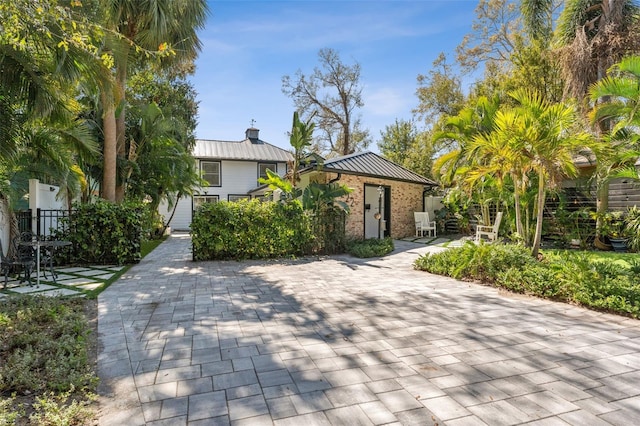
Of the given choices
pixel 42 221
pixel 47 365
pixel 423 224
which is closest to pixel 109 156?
pixel 42 221

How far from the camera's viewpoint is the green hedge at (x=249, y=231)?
869 cm

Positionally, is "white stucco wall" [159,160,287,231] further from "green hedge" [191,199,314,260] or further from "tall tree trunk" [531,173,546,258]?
"tall tree trunk" [531,173,546,258]

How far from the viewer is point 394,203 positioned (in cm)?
1392

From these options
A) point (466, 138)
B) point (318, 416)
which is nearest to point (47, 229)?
point (318, 416)

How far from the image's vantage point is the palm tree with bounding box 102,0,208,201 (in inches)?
348

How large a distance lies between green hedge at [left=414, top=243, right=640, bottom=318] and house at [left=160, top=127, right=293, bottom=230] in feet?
53.4

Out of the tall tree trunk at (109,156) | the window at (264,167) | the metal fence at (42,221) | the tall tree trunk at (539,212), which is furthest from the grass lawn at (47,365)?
the window at (264,167)

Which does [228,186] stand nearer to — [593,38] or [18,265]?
[18,265]

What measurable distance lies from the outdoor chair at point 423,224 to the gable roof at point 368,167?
56.5 inches

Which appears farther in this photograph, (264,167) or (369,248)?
(264,167)

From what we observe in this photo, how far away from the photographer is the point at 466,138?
10.0 meters

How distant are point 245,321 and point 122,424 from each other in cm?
202

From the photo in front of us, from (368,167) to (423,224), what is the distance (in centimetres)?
364

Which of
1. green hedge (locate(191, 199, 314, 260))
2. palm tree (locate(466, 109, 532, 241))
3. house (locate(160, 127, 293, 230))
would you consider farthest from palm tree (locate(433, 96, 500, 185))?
house (locate(160, 127, 293, 230))
